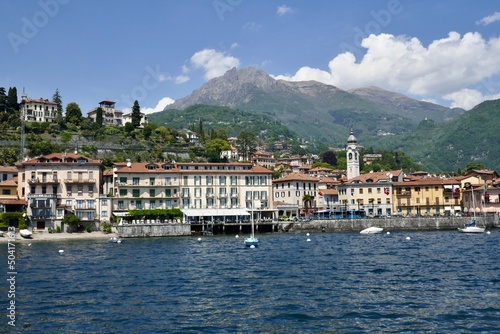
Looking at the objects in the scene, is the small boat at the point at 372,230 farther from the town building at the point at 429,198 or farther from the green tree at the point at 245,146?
the green tree at the point at 245,146

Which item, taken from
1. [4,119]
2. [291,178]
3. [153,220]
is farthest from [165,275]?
[4,119]

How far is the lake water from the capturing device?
23.8 meters

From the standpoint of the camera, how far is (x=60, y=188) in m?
85.3

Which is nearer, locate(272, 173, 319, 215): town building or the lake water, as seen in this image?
the lake water

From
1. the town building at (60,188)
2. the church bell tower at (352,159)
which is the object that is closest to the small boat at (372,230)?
the town building at (60,188)

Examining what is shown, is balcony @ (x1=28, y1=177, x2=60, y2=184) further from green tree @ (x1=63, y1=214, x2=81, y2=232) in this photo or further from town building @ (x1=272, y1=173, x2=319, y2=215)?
town building @ (x1=272, y1=173, x2=319, y2=215)

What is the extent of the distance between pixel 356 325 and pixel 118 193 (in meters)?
70.3

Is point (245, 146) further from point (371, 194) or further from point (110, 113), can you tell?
point (371, 194)

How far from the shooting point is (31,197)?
81.1 metres

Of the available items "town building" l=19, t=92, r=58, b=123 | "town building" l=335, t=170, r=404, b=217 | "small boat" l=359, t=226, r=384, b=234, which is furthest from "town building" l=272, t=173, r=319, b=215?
"town building" l=19, t=92, r=58, b=123

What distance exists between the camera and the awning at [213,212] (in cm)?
8649

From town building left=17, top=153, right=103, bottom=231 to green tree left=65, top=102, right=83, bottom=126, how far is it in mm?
57807

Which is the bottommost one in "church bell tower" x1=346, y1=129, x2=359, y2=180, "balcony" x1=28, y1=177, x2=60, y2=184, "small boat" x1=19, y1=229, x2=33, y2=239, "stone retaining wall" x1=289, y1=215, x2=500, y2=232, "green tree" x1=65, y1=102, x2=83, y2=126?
"stone retaining wall" x1=289, y1=215, x2=500, y2=232

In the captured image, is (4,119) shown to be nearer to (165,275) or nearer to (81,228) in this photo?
(81,228)
